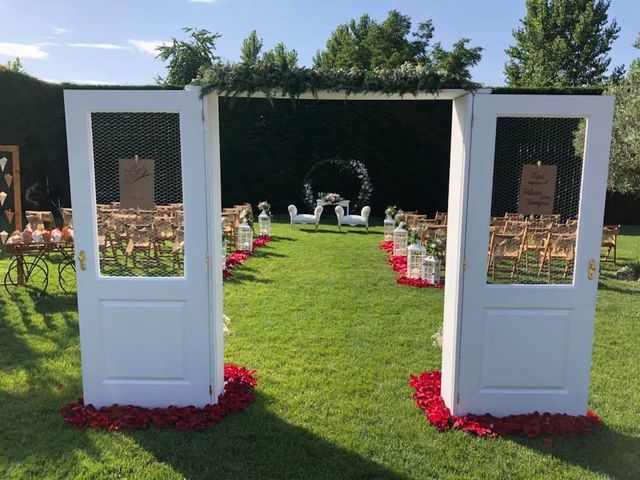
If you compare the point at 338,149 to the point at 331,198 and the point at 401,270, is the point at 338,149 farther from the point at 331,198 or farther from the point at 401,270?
the point at 401,270

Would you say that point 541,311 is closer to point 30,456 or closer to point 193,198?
point 193,198

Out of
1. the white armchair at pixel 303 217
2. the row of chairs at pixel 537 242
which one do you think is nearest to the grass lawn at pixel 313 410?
the row of chairs at pixel 537 242

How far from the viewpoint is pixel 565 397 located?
3938 mm

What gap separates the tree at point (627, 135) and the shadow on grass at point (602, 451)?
705cm

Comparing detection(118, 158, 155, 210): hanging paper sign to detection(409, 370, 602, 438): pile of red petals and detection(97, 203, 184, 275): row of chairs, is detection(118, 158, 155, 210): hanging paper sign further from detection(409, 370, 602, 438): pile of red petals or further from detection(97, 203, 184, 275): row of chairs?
detection(97, 203, 184, 275): row of chairs

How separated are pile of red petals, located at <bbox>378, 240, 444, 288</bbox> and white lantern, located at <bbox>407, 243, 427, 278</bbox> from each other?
0.14 metres

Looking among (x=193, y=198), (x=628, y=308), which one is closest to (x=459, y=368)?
(x=193, y=198)

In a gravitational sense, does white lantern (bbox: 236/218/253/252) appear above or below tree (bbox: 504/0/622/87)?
below

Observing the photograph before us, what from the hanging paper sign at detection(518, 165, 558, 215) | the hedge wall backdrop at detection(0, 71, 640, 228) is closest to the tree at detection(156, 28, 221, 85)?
the hedge wall backdrop at detection(0, 71, 640, 228)

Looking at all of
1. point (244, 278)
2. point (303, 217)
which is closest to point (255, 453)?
point (244, 278)

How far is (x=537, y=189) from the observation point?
3.62 meters

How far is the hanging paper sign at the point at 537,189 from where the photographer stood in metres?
3.60

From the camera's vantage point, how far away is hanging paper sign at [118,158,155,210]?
3.69 meters

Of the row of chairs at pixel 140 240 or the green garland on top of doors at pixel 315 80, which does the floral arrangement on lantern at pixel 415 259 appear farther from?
the green garland on top of doors at pixel 315 80
